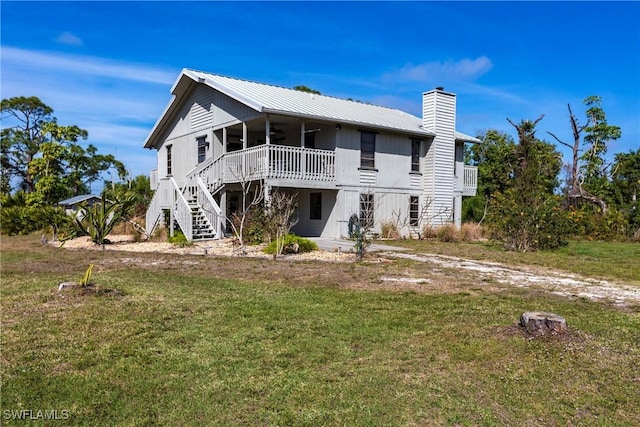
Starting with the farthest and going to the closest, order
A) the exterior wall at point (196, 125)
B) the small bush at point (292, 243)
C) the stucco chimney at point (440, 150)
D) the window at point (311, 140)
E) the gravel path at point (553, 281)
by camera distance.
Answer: the stucco chimney at point (440, 150) < the window at point (311, 140) < the exterior wall at point (196, 125) < the small bush at point (292, 243) < the gravel path at point (553, 281)

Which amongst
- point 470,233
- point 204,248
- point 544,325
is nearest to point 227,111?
point 204,248

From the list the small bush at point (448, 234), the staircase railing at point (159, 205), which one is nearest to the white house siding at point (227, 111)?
the staircase railing at point (159, 205)

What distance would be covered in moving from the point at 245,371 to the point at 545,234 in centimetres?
1348

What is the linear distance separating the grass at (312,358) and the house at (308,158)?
10.0 m

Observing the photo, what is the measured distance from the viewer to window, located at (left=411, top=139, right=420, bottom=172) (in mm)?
22234

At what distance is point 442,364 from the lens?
4.68 metres

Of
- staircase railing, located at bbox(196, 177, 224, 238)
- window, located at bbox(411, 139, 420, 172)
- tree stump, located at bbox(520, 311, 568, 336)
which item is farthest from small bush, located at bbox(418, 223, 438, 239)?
tree stump, located at bbox(520, 311, 568, 336)

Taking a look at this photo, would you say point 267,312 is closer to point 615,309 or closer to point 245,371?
point 245,371

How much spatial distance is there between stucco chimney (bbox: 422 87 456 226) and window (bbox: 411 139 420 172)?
1.45ft

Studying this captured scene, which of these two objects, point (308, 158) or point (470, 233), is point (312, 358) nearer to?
point (308, 158)

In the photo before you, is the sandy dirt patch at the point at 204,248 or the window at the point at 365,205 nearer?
the sandy dirt patch at the point at 204,248

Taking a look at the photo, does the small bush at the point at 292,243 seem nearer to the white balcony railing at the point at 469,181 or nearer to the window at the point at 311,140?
the window at the point at 311,140

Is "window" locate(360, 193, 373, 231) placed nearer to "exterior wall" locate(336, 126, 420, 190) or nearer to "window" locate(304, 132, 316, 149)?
"exterior wall" locate(336, 126, 420, 190)

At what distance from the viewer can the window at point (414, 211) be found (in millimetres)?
22062
